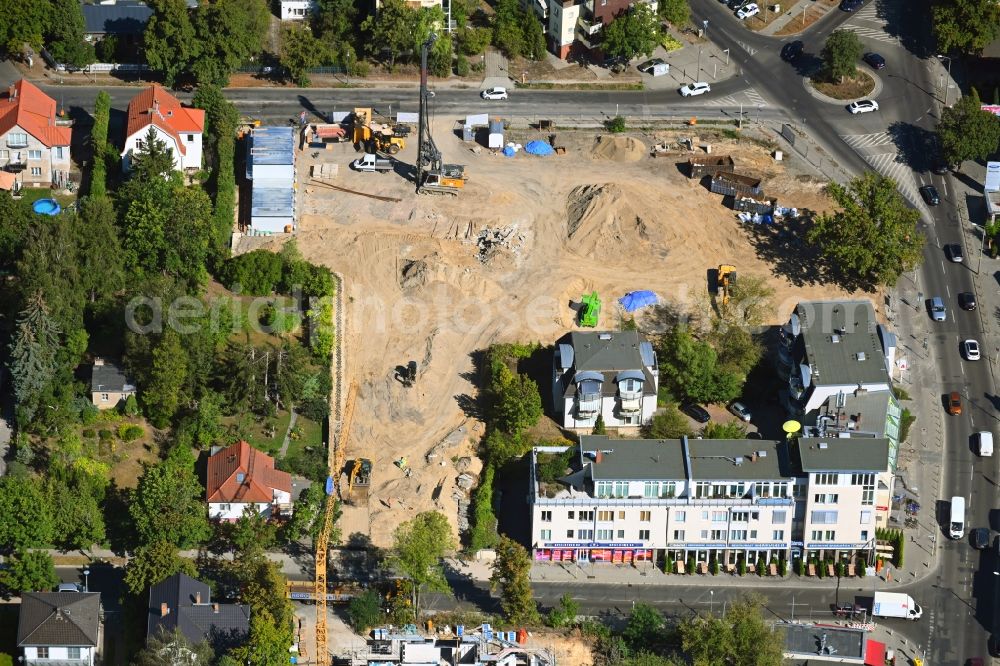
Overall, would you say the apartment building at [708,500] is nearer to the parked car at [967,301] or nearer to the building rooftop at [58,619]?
the parked car at [967,301]

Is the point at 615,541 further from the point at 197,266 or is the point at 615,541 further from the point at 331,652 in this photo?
the point at 197,266

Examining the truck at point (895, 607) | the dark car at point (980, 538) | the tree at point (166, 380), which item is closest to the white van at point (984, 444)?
the dark car at point (980, 538)

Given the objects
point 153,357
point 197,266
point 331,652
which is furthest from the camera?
point 197,266

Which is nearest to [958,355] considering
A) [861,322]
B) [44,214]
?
[861,322]

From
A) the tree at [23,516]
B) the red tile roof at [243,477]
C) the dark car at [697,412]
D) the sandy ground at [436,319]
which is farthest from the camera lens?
the dark car at [697,412]

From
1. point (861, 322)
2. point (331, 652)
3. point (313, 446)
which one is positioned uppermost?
Result: point (861, 322)

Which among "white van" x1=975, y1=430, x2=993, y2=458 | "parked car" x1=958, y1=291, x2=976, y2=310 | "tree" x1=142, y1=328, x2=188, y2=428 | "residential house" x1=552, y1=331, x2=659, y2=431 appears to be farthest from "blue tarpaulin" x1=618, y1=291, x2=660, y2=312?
"tree" x1=142, y1=328, x2=188, y2=428

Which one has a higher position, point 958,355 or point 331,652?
point 958,355

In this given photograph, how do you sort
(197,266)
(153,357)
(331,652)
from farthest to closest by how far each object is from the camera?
(197,266)
(153,357)
(331,652)
